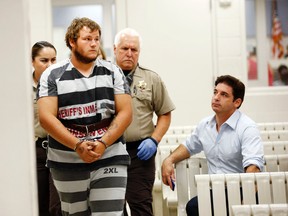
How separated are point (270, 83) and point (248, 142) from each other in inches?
144

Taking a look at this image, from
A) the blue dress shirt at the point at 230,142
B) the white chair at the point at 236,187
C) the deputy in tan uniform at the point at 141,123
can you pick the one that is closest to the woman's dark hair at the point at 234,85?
the blue dress shirt at the point at 230,142

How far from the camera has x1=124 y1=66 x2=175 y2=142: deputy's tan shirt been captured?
2.90m

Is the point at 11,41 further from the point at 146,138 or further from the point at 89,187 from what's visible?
the point at 146,138

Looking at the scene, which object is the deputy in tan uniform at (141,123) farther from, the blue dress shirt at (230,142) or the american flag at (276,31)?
the american flag at (276,31)

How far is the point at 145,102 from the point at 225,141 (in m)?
0.52

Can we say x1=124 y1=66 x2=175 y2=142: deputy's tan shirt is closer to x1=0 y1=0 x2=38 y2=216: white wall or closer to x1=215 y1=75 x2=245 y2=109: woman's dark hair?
x1=215 y1=75 x2=245 y2=109: woman's dark hair

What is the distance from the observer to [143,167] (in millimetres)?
2898

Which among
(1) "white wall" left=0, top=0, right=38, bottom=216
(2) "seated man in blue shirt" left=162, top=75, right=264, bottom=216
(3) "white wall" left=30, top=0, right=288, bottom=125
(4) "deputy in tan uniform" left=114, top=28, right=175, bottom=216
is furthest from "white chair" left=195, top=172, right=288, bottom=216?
(3) "white wall" left=30, top=0, right=288, bottom=125

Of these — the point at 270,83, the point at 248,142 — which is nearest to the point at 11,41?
the point at 248,142

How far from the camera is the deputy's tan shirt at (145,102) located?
290cm

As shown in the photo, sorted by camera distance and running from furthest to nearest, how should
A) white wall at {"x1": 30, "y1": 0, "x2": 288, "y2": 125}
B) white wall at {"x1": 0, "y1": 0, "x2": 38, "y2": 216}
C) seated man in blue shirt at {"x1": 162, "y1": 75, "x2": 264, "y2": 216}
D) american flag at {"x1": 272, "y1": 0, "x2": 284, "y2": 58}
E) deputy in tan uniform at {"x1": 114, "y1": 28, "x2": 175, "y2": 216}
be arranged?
american flag at {"x1": 272, "y1": 0, "x2": 284, "y2": 58}
white wall at {"x1": 30, "y1": 0, "x2": 288, "y2": 125}
deputy in tan uniform at {"x1": 114, "y1": 28, "x2": 175, "y2": 216}
seated man in blue shirt at {"x1": 162, "y1": 75, "x2": 264, "y2": 216}
white wall at {"x1": 0, "y1": 0, "x2": 38, "y2": 216}

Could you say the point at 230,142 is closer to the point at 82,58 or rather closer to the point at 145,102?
the point at 145,102

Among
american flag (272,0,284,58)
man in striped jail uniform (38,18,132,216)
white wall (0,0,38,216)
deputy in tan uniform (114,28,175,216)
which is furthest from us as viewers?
american flag (272,0,284,58)

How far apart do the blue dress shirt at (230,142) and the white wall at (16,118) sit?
1776mm
